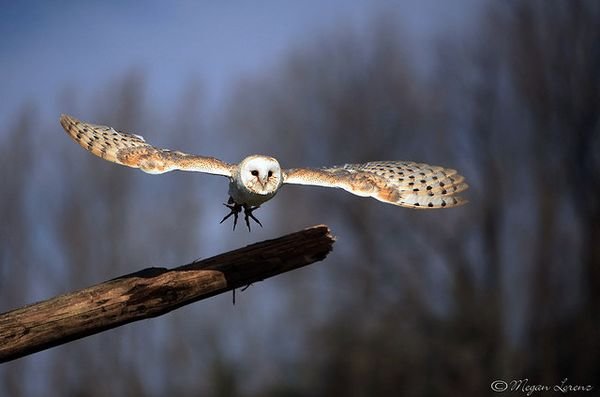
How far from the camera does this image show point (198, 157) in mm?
2234

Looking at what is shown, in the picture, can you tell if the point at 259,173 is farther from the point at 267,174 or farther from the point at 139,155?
the point at 139,155

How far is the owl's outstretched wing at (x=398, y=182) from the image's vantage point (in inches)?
95.2

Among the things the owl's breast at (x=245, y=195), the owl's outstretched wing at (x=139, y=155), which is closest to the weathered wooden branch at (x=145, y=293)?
the owl's breast at (x=245, y=195)

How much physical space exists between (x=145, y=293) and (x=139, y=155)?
18.6 inches

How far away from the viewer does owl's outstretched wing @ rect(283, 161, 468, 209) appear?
2418 mm

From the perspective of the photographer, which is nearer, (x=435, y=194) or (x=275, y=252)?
(x=275, y=252)

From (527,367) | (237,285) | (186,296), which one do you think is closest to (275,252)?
(237,285)

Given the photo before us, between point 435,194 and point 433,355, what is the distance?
12.2 feet

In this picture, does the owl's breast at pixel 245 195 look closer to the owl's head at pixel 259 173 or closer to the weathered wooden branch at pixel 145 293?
the owl's head at pixel 259 173

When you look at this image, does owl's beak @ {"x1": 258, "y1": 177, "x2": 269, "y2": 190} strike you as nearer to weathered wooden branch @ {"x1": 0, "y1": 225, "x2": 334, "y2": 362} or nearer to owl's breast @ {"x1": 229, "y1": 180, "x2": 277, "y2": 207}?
owl's breast @ {"x1": 229, "y1": 180, "x2": 277, "y2": 207}

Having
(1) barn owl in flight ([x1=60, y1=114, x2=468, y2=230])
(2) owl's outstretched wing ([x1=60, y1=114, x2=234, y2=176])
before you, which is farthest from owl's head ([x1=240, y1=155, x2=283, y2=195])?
(2) owl's outstretched wing ([x1=60, y1=114, x2=234, y2=176])

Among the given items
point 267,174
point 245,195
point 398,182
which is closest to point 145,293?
point 245,195

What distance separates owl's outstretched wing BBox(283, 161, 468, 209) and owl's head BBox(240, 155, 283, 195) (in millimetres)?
130

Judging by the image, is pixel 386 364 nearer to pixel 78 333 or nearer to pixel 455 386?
pixel 455 386
